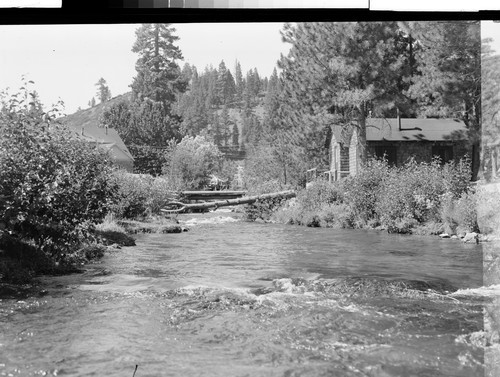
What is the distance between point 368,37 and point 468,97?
0.65 meters

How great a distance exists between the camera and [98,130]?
3.36 meters

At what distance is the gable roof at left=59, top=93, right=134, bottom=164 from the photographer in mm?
3115

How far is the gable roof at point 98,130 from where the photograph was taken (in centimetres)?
312

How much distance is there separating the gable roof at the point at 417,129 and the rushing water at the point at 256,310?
646mm

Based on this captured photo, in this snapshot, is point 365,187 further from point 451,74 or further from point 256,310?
point 256,310

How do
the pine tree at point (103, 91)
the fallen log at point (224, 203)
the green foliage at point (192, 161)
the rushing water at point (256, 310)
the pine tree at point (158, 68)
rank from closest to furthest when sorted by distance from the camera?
the rushing water at point (256, 310) < the pine tree at point (158, 68) < the pine tree at point (103, 91) < the green foliage at point (192, 161) < the fallen log at point (224, 203)

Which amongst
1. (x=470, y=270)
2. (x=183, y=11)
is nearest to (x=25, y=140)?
(x=183, y=11)

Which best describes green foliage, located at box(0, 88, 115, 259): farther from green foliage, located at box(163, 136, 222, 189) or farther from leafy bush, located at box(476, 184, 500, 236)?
leafy bush, located at box(476, 184, 500, 236)

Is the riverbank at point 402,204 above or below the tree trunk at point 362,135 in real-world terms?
below

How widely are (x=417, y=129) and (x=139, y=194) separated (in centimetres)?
171

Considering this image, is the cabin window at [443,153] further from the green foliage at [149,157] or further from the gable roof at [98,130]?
the gable roof at [98,130]

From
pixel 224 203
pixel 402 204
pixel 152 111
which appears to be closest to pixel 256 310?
pixel 224 203

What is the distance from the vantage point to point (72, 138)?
11.3 ft

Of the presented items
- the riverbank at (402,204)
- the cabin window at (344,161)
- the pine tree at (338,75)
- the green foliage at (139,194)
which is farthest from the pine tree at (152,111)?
the cabin window at (344,161)
